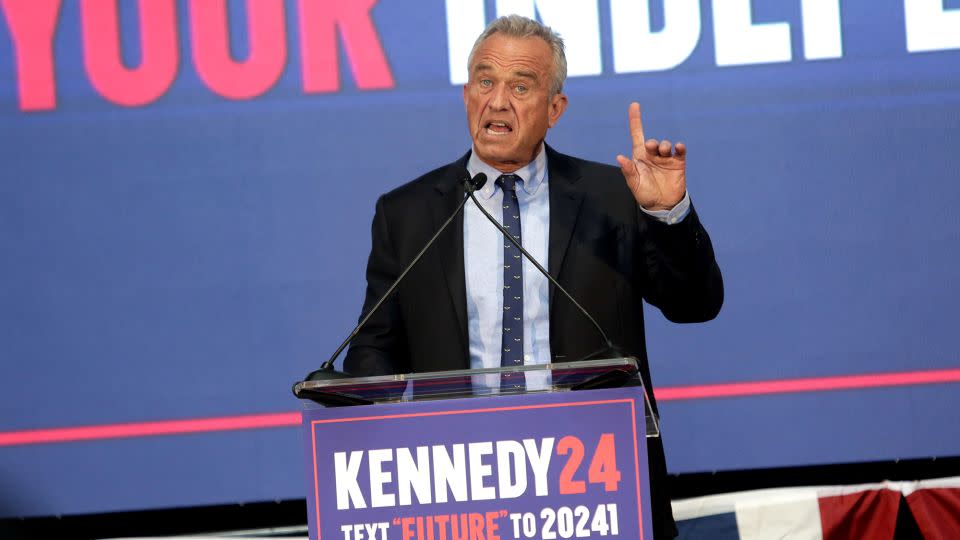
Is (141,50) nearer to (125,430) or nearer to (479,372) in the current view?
(125,430)

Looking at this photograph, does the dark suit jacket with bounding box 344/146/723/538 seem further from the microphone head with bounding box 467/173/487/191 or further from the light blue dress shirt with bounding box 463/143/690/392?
the microphone head with bounding box 467/173/487/191

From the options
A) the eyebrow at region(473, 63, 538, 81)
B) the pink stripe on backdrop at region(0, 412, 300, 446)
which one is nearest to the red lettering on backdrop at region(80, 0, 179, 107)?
the pink stripe on backdrop at region(0, 412, 300, 446)

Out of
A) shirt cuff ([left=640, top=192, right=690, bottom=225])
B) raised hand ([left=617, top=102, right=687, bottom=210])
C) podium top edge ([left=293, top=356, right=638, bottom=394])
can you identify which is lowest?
podium top edge ([left=293, top=356, right=638, bottom=394])

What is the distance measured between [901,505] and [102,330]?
204 centimetres

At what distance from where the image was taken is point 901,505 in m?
2.83

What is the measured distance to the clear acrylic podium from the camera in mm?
1446

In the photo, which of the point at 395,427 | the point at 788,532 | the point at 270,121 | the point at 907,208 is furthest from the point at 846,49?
the point at 395,427

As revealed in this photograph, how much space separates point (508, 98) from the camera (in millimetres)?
2027

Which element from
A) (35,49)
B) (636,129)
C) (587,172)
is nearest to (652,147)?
(636,129)

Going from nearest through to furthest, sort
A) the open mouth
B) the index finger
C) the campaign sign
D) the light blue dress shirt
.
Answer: the campaign sign → the index finger → the light blue dress shirt → the open mouth

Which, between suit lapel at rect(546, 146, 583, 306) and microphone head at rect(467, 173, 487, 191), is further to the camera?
suit lapel at rect(546, 146, 583, 306)

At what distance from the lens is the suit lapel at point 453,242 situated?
1942mm

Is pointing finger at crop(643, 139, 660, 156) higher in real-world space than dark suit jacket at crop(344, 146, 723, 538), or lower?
higher

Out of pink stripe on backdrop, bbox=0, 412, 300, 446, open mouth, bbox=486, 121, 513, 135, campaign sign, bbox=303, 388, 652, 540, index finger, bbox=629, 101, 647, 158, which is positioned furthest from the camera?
pink stripe on backdrop, bbox=0, 412, 300, 446
